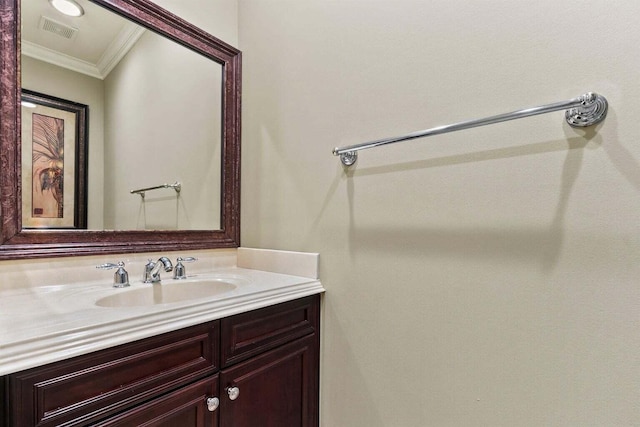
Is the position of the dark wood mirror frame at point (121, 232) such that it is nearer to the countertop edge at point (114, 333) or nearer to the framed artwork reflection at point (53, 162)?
the framed artwork reflection at point (53, 162)

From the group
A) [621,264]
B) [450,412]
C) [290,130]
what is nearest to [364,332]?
[450,412]

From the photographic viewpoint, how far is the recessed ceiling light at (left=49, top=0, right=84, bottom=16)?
3.28 ft

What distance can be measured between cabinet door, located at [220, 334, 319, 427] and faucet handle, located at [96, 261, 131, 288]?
1.56 ft

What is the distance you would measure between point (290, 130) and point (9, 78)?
2.86 feet

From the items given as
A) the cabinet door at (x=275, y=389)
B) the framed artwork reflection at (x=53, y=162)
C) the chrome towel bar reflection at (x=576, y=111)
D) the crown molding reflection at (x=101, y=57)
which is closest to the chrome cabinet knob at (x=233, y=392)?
the cabinet door at (x=275, y=389)

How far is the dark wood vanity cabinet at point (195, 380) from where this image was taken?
587mm

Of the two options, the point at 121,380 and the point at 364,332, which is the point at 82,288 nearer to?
the point at 121,380

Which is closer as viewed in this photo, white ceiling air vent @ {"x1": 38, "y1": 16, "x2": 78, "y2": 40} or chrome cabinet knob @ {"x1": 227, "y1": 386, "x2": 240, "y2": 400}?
chrome cabinet knob @ {"x1": 227, "y1": 386, "x2": 240, "y2": 400}

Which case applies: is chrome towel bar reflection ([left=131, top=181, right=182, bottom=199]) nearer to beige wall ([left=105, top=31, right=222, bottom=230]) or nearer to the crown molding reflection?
beige wall ([left=105, top=31, right=222, bottom=230])

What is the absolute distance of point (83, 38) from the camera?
1057 mm

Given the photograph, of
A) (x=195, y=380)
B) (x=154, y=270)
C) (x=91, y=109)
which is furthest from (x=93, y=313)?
(x=91, y=109)

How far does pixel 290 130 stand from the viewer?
4.21ft

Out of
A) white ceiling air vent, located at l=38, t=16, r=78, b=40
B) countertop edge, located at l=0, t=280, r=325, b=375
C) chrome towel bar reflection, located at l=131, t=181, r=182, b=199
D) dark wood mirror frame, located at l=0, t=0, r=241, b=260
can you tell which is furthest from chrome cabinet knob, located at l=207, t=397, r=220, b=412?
white ceiling air vent, located at l=38, t=16, r=78, b=40

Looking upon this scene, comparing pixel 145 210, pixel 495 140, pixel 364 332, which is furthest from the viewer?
pixel 145 210
